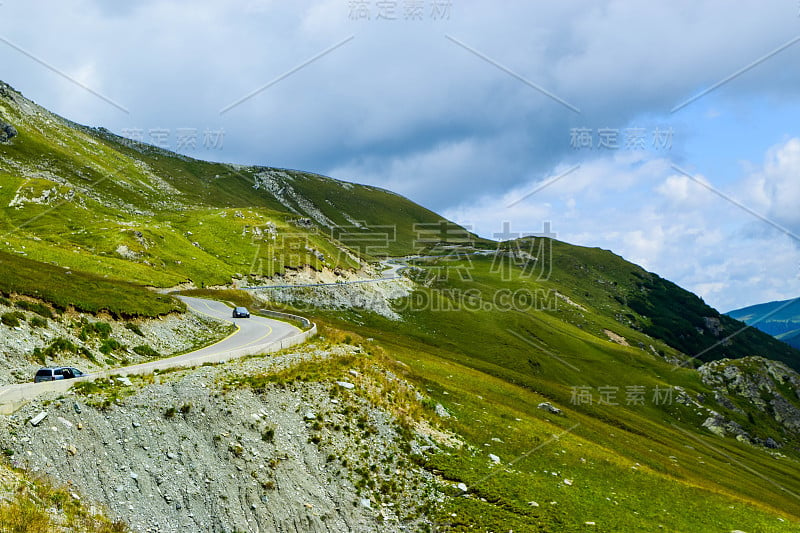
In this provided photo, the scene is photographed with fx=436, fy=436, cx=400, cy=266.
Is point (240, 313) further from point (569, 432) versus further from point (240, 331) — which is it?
point (569, 432)

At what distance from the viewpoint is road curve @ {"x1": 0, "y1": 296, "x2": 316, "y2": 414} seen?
2009cm

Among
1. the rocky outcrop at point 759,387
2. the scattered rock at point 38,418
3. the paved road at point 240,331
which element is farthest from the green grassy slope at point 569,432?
the scattered rock at point 38,418

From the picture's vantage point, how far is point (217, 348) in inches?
1602

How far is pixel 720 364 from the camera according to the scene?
140m

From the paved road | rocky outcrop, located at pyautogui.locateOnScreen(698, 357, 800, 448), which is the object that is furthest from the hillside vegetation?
the paved road

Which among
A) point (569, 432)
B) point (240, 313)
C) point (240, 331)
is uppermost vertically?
point (240, 313)

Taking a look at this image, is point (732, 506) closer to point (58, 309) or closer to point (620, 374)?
point (58, 309)

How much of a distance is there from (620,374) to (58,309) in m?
122

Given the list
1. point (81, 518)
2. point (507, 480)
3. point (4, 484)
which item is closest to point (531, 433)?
point (507, 480)

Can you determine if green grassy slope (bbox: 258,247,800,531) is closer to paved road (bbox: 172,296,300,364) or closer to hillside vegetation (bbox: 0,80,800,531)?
hillside vegetation (bbox: 0,80,800,531)

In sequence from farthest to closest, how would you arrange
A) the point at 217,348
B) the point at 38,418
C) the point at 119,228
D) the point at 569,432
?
the point at 119,228, the point at 569,432, the point at 217,348, the point at 38,418

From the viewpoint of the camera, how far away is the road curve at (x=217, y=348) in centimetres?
2009

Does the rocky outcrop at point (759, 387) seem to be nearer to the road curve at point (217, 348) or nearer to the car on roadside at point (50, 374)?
the road curve at point (217, 348)

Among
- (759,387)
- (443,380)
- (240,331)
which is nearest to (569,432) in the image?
(443,380)
